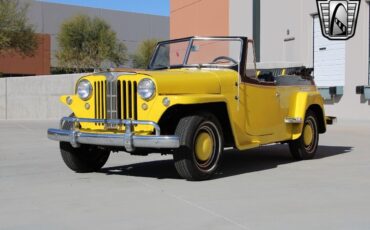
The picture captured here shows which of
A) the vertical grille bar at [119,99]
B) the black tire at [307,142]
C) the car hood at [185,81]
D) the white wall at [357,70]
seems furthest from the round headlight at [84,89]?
the white wall at [357,70]

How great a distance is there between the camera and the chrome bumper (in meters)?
6.75

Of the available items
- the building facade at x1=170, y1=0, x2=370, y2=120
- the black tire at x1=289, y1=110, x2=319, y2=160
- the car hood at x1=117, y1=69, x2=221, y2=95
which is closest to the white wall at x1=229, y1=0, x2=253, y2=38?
Answer: the building facade at x1=170, y1=0, x2=370, y2=120

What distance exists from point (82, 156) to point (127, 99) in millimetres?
1399

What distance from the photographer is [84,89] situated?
768 cm

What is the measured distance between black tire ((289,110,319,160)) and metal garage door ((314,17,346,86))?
11775 millimetres

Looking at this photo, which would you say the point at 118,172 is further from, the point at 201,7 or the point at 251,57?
the point at 201,7

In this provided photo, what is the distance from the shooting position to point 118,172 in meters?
8.30

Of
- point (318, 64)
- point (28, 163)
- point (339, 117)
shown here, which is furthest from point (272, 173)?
point (318, 64)

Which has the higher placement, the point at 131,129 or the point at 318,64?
the point at 318,64

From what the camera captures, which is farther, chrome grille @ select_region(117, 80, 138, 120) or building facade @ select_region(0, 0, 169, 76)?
building facade @ select_region(0, 0, 169, 76)

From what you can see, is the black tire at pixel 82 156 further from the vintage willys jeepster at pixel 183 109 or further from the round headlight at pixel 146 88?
the round headlight at pixel 146 88

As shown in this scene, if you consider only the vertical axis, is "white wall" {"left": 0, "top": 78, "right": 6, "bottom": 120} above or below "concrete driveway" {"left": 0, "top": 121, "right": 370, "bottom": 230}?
above

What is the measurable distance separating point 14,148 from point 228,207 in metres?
7.16

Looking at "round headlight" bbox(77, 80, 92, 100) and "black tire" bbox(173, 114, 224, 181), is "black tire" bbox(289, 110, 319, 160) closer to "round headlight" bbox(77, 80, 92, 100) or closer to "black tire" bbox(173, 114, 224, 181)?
"black tire" bbox(173, 114, 224, 181)
